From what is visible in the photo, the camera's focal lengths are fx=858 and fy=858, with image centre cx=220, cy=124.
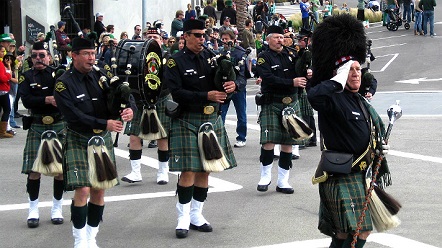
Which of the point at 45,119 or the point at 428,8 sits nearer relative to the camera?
the point at 45,119

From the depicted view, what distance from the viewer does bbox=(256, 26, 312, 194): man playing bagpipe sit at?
10125 mm

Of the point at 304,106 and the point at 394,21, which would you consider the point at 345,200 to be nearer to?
the point at 304,106

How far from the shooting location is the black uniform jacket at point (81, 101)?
24.7ft

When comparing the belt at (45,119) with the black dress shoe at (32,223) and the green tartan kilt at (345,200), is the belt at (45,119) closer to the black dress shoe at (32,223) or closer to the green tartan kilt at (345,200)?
the black dress shoe at (32,223)

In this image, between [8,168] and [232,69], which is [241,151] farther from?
[232,69]

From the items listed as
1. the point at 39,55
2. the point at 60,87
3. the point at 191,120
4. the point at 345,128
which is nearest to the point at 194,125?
the point at 191,120

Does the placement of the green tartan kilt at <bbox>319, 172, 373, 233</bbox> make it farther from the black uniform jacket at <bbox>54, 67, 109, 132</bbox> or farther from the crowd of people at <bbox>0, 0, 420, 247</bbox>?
the black uniform jacket at <bbox>54, 67, 109, 132</bbox>

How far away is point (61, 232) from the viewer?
870cm

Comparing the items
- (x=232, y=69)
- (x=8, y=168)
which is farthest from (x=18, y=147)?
(x=232, y=69)

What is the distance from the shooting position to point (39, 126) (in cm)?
897

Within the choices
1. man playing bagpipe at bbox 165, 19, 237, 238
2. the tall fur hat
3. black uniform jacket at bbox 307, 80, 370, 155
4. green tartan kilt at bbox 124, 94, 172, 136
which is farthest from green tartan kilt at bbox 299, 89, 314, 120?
black uniform jacket at bbox 307, 80, 370, 155

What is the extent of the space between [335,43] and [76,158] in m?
2.65

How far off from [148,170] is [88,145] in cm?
431

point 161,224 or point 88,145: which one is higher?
point 88,145
